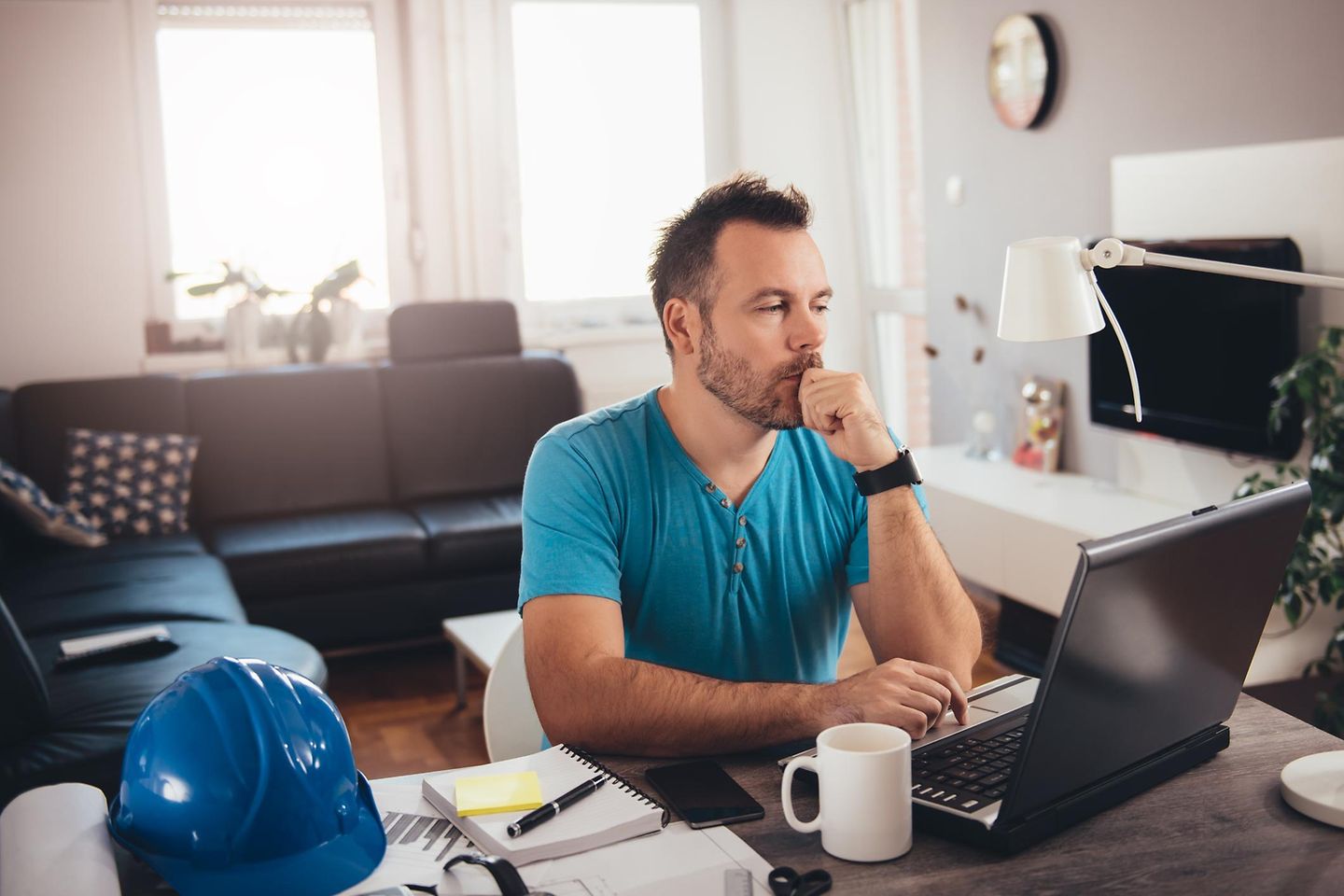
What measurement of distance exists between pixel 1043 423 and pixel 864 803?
3140 millimetres

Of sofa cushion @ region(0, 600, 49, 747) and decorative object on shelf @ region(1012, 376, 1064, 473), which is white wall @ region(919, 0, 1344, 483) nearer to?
decorative object on shelf @ region(1012, 376, 1064, 473)

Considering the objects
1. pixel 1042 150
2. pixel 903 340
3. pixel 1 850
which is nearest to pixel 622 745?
pixel 1 850

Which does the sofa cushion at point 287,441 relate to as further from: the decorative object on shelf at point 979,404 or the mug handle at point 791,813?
the mug handle at point 791,813

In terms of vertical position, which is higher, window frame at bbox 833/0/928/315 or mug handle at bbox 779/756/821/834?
window frame at bbox 833/0/928/315

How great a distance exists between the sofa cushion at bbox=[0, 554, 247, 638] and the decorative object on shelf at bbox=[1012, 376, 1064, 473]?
2.43 metres

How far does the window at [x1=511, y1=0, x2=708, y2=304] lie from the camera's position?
17.4 ft

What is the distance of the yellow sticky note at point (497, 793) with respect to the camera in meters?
1.18

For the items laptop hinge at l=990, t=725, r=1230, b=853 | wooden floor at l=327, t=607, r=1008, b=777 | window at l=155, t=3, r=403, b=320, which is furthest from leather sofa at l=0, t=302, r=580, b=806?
laptop hinge at l=990, t=725, r=1230, b=853

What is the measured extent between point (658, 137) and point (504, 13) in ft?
2.74

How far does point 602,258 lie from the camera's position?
5.48m

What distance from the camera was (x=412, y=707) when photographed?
3.69m

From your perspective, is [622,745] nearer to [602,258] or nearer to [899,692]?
[899,692]

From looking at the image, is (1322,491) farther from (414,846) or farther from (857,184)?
(857,184)

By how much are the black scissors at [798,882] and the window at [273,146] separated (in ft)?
13.5
